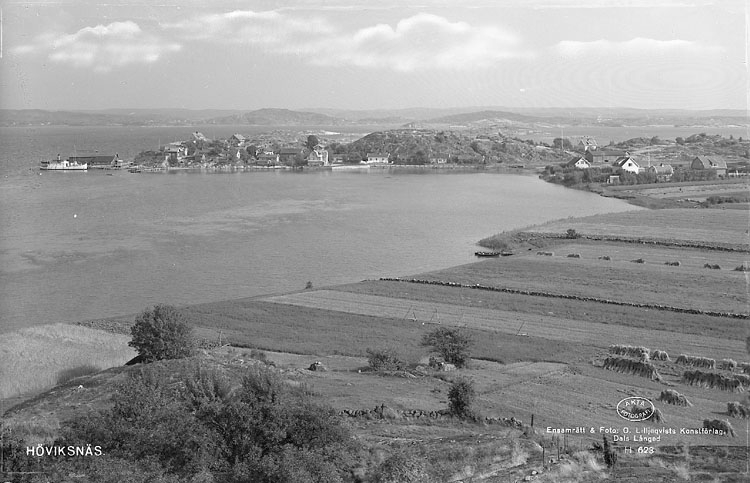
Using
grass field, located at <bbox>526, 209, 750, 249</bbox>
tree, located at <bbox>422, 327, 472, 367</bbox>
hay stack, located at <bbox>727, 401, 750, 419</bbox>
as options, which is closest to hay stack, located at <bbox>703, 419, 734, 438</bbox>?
hay stack, located at <bbox>727, 401, 750, 419</bbox>

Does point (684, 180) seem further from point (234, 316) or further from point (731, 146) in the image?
point (234, 316)

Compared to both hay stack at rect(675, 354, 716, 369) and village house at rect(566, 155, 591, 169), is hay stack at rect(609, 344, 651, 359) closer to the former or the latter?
hay stack at rect(675, 354, 716, 369)

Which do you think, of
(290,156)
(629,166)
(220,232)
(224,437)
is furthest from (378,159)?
(224,437)

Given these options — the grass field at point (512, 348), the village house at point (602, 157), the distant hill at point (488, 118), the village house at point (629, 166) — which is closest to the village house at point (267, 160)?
the village house at point (602, 157)

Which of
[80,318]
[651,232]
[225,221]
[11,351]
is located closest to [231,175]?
[225,221]

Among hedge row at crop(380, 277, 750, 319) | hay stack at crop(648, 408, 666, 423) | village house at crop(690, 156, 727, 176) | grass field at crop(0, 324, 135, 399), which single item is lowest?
grass field at crop(0, 324, 135, 399)

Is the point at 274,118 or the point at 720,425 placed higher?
the point at 274,118

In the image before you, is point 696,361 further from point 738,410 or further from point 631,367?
point 738,410
